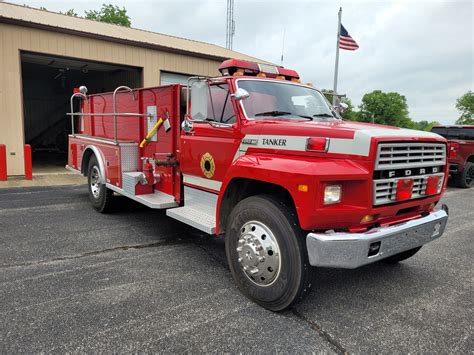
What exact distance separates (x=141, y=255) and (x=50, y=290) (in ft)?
3.88

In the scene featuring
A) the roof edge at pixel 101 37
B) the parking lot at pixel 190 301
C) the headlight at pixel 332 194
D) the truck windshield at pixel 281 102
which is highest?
the roof edge at pixel 101 37

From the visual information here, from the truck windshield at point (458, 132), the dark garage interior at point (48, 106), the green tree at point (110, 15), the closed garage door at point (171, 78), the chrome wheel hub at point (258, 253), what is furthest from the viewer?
the green tree at point (110, 15)

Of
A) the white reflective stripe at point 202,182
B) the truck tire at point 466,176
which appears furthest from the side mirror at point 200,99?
the truck tire at point 466,176

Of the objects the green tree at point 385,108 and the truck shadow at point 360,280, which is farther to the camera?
Answer: the green tree at point 385,108

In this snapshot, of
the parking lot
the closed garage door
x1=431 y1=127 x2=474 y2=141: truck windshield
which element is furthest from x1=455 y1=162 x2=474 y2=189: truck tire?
the closed garage door

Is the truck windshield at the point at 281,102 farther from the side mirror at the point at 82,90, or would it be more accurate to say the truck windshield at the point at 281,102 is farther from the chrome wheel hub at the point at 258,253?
the side mirror at the point at 82,90

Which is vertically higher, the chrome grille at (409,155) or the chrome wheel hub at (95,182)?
the chrome grille at (409,155)

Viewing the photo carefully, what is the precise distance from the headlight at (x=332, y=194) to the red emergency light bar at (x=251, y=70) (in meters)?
2.12

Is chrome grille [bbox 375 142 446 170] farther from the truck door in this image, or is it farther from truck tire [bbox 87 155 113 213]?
truck tire [bbox 87 155 113 213]

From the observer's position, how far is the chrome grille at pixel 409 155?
2.90 meters

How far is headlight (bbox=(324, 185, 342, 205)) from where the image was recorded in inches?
111

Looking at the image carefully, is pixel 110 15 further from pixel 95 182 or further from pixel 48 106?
pixel 95 182

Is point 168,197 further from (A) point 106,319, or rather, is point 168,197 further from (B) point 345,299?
(B) point 345,299

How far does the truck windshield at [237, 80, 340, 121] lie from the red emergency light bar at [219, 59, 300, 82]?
0.37m
